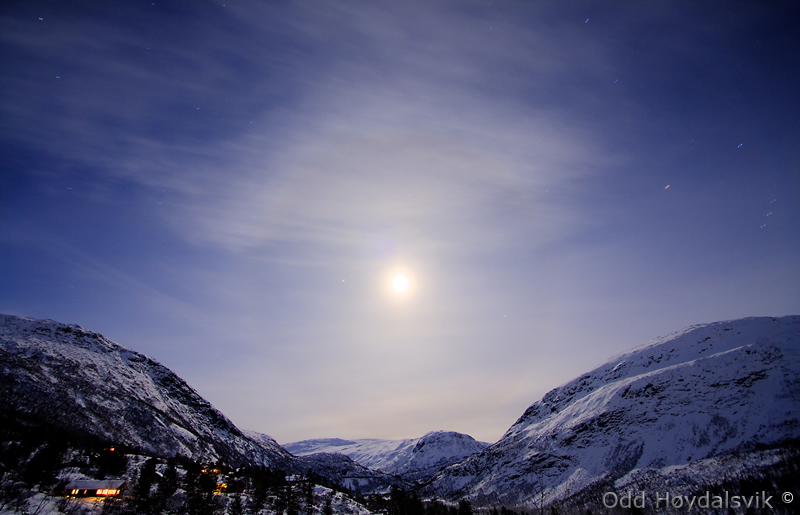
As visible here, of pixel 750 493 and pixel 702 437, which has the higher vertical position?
pixel 702 437

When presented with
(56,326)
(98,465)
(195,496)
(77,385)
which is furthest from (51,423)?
(56,326)

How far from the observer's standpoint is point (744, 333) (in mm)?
176375

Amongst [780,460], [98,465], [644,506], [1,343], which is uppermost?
[1,343]

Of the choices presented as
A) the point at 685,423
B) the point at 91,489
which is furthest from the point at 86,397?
the point at 685,423

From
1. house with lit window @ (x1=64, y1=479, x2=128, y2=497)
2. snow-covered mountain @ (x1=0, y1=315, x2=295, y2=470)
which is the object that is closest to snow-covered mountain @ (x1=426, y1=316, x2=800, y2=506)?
house with lit window @ (x1=64, y1=479, x2=128, y2=497)

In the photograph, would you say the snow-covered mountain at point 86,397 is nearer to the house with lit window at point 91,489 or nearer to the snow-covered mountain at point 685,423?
the house with lit window at point 91,489

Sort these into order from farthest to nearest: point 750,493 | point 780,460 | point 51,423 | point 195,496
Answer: point 51,423 < point 780,460 < point 750,493 < point 195,496

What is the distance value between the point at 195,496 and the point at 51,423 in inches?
3546

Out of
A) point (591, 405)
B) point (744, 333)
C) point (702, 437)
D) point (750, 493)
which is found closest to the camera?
point (750, 493)

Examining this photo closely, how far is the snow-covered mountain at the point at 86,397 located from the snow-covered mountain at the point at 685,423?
156 metres

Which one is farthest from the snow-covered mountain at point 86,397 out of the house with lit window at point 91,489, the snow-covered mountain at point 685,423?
the snow-covered mountain at point 685,423

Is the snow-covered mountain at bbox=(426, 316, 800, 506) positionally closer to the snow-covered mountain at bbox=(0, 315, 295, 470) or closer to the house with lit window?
the house with lit window

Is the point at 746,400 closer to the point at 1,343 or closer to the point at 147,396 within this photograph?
the point at 147,396

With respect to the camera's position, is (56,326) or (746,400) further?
(56,326)
